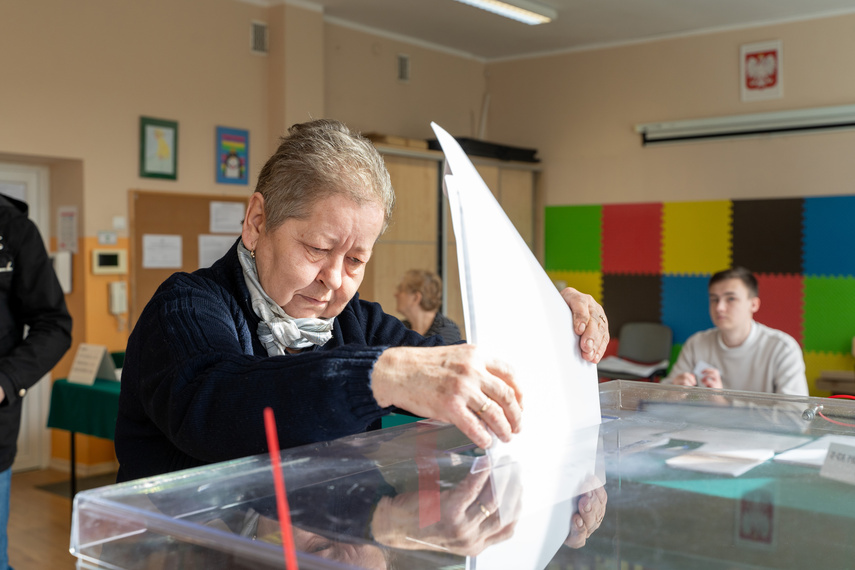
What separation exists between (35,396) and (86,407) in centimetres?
142

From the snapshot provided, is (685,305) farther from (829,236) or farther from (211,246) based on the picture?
(211,246)

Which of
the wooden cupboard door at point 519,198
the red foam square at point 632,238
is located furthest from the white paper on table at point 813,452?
the wooden cupboard door at point 519,198

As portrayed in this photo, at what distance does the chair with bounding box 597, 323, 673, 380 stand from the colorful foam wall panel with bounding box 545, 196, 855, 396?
0.10 metres

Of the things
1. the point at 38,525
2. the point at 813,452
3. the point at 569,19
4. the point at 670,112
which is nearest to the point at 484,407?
the point at 813,452

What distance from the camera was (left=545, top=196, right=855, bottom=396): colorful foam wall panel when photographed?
584 centimetres

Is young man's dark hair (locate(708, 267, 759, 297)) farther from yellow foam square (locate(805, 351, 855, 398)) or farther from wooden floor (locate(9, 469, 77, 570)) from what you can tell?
wooden floor (locate(9, 469, 77, 570))

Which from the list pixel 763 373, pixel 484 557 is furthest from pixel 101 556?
pixel 763 373

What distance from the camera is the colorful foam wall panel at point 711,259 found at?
19.1ft

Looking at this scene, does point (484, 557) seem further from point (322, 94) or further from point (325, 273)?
point (322, 94)

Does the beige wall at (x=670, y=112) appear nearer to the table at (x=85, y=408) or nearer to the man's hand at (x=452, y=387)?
the table at (x=85, y=408)

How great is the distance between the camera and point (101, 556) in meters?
0.58

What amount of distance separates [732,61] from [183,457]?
Answer: 623 centimetres

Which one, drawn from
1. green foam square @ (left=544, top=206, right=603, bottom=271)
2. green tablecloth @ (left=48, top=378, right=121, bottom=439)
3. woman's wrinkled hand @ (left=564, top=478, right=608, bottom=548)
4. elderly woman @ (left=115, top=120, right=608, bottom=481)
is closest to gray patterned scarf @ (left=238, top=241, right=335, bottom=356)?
elderly woman @ (left=115, top=120, right=608, bottom=481)

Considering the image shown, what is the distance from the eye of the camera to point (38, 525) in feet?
13.9
